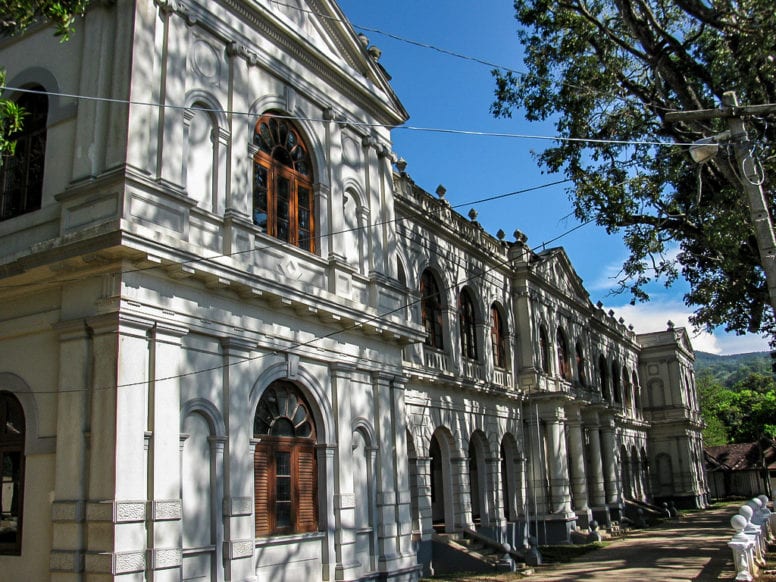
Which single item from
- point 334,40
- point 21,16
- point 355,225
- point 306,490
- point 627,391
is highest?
point 334,40

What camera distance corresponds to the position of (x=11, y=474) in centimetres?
1040

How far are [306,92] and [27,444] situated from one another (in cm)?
750

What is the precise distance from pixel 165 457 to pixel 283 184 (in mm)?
5403

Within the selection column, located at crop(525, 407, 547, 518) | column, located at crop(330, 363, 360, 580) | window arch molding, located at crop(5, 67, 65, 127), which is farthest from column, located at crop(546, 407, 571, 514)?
window arch molding, located at crop(5, 67, 65, 127)

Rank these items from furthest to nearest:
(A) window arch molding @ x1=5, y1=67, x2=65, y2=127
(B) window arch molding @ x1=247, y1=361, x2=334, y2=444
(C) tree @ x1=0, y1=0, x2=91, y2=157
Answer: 1. (B) window arch molding @ x1=247, y1=361, x2=334, y2=444
2. (A) window arch molding @ x1=5, y1=67, x2=65, y2=127
3. (C) tree @ x1=0, y1=0, x2=91, y2=157

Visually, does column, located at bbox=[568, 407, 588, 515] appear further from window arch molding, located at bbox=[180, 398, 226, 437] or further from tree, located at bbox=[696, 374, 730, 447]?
tree, located at bbox=[696, 374, 730, 447]

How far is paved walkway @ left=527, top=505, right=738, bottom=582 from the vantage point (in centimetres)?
1623

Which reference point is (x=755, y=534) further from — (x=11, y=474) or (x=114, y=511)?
(x=11, y=474)

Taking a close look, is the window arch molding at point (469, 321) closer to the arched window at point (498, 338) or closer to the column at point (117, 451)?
the arched window at point (498, 338)

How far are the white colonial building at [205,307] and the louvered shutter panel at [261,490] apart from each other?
45 mm

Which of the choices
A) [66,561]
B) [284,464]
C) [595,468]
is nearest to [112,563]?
[66,561]

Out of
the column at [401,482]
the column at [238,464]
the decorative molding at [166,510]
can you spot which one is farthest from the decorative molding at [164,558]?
the column at [401,482]

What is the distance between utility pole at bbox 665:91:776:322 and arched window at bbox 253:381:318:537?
23.7 ft

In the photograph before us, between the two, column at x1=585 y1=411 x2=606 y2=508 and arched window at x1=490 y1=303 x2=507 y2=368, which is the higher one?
arched window at x1=490 y1=303 x2=507 y2=368
